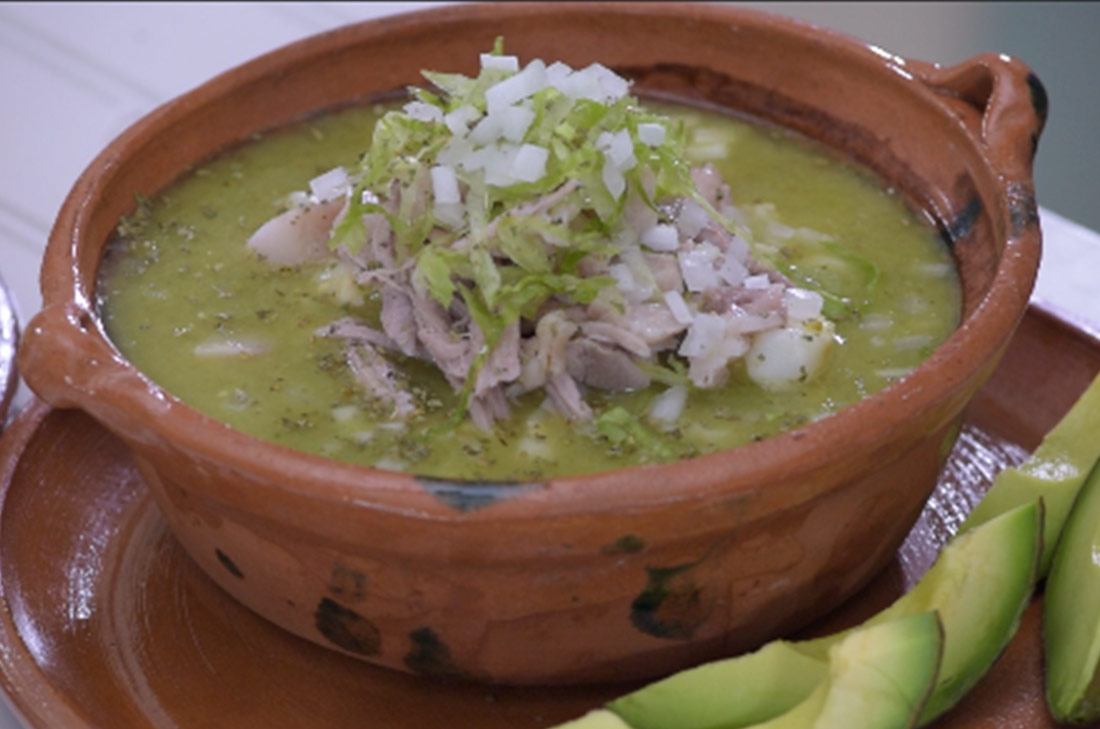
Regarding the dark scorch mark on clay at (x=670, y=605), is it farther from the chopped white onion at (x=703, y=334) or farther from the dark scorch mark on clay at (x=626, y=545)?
the chopped white onion at (x=703, y=334)

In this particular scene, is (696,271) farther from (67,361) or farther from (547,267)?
(67,361)

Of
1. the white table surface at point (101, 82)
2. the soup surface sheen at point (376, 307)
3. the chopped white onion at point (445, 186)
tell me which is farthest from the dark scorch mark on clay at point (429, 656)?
the white table surface at point (101, 82)

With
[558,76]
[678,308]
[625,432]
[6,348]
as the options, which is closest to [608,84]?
[558,76]

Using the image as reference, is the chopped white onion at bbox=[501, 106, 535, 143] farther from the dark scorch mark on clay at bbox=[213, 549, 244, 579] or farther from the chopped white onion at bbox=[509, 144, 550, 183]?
the dark scorch mark on clay at bbox=[213, 549, 244, 579]

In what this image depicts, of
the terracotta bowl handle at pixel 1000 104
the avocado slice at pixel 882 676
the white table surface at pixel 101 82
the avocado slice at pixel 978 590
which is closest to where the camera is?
the avocado slice at pixel 882 676

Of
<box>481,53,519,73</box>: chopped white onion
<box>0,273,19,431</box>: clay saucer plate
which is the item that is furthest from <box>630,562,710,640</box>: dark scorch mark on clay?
<box>0,273,19,431</box>: clay saucer plate

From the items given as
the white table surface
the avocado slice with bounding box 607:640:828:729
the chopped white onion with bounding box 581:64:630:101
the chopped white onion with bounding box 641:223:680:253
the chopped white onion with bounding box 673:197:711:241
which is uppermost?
the chopped white onion with bounding box 581:64:630:101
